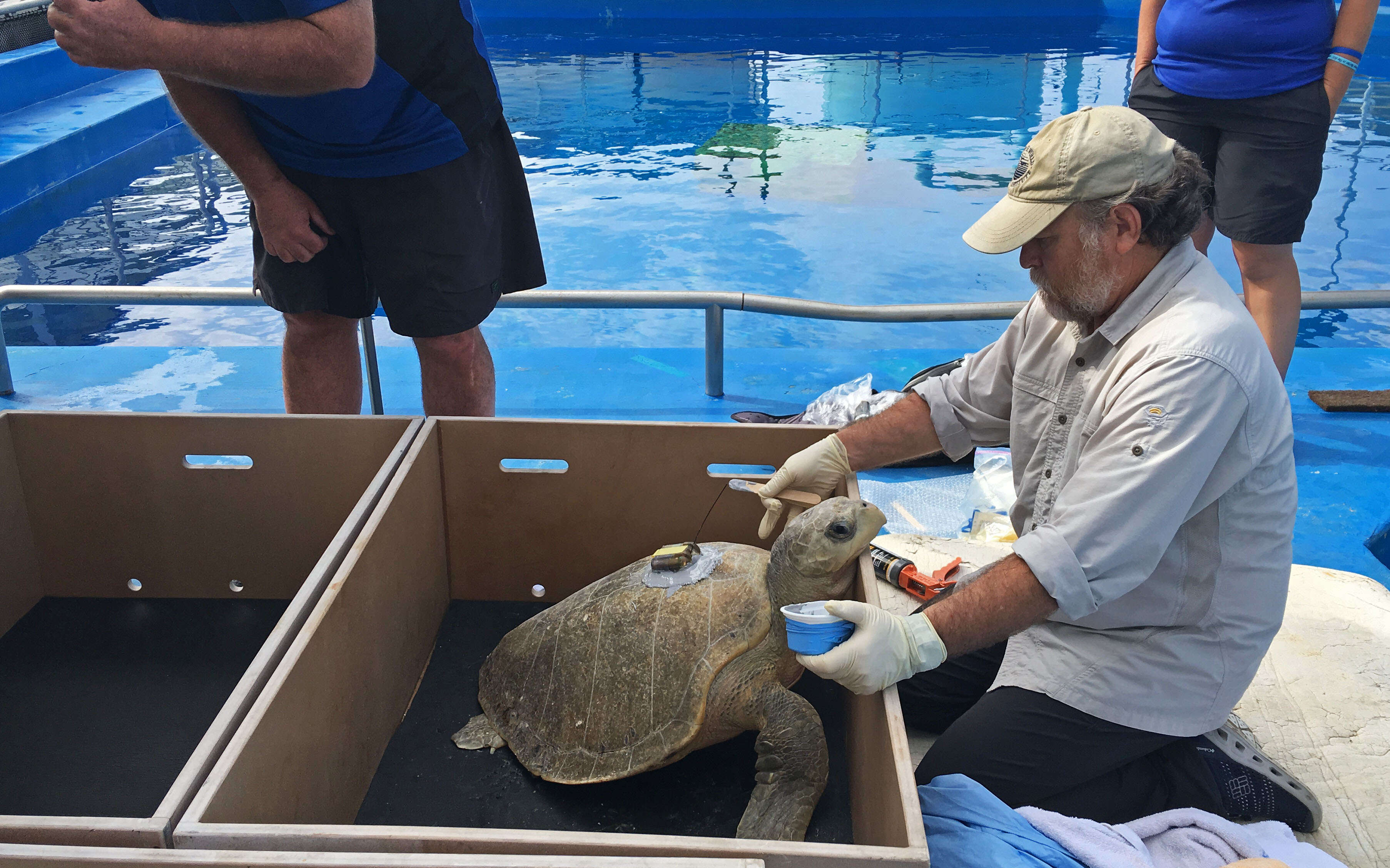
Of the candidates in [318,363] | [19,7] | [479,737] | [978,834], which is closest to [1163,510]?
[978,834]

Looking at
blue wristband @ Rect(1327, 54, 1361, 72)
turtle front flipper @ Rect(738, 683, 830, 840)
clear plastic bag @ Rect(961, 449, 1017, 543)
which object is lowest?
clear plastic bag @ Rect(961, 449, 1017, 543)

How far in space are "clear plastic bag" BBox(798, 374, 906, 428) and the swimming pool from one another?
906 millimetres

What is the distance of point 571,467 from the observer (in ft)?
5.26

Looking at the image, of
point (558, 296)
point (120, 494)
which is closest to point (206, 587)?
point (120, 494)

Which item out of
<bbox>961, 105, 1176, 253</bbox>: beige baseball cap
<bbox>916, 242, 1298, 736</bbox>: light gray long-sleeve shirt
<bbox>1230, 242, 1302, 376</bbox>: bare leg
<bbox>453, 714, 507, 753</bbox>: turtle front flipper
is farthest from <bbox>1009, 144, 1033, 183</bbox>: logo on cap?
<bbox>1230, 242, 1302, 376</bbox>: bare leg

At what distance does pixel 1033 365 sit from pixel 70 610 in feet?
5.80

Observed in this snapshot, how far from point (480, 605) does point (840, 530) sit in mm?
769

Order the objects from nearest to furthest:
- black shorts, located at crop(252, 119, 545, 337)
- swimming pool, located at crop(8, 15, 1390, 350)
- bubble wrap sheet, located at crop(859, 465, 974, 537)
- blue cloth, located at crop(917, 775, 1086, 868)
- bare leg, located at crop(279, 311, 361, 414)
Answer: blue cloth, located at crop(917, 775, 1086, 868) → black shorts, located at crop(252, 119, 545, 337) → bare leg, located at crop(279, 311, 361, 414) → bubble wrap sheet, located at crop(859, 465, 974, 537) → swimming pool, located at crop(8, 15, 1390, 350)

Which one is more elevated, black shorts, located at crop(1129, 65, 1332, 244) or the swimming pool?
black shorts, located at crop(1129, 65, 1332, 244)

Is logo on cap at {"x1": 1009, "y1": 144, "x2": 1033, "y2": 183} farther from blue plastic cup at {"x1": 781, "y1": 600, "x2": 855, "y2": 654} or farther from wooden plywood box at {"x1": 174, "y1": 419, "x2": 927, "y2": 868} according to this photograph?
blue plastic cup at {"x1": 781, "y1": 600, "x2": 855, "y2": 654}

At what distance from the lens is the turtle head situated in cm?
128

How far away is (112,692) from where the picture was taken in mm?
1479

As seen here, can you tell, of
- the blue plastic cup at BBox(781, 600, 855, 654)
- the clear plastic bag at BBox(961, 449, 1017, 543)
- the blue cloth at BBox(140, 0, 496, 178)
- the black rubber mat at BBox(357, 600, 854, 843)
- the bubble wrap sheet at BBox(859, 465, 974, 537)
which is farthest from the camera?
the bubble wrap sheet at BBox(859, 465, 974, 537)

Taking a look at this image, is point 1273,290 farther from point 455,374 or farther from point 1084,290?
point 455,374
